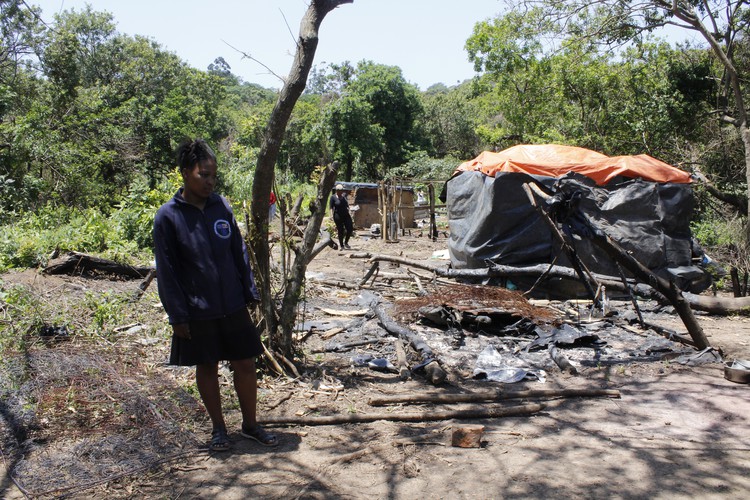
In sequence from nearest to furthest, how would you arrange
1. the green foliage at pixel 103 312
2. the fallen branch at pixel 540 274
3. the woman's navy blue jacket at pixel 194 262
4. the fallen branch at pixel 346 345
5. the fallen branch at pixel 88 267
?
the woman's navy blue jacket at pixel 194 262
the green foliage at pixel 103 312
the fallen branch at pixel 346 345
the fallen branch at pixel 540 274
the fallen branch at pixel 88 267

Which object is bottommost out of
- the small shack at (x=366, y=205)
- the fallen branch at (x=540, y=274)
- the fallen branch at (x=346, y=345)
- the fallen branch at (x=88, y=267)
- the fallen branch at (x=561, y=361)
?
the fallen branch at (x=561, y=361)

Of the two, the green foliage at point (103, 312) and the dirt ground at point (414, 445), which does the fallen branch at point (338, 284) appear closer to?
the green foliage at point (103, 312)

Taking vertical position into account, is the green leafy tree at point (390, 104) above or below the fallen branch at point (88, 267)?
above

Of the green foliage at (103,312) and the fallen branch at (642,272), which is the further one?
the green foliage at (103,312)

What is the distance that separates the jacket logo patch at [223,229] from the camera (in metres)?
3.34

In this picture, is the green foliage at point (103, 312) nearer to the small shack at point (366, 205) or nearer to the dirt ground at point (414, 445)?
the dirt ground at point (414, 445)

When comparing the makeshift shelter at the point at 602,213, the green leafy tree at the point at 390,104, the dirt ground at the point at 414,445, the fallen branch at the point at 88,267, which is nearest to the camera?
the dirt ground at the point at 414,445

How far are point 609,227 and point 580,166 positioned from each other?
3.53 ft

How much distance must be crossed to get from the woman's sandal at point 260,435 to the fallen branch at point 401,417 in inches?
8.7

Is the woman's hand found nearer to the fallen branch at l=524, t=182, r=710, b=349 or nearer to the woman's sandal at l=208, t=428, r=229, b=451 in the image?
the woman's sandal at l=208, t=428, r=229, b=451

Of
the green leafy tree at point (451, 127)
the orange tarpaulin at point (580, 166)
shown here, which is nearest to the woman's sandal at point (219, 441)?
the orange tarpaulin at point (580, 166)

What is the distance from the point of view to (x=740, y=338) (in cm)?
642

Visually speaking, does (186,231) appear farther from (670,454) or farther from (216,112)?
(216,112)

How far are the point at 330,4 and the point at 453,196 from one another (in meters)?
7.06
